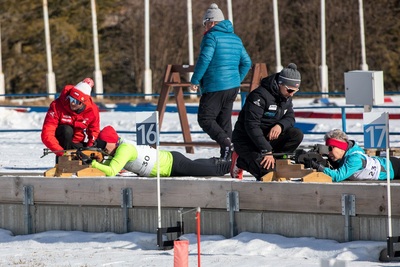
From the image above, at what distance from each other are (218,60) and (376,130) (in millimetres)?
3587

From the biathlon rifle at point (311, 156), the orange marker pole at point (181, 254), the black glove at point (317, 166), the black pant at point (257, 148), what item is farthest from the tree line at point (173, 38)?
the orange marker pole at point (181, 254)

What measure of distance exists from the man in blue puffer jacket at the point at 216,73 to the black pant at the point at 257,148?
4.85 ft

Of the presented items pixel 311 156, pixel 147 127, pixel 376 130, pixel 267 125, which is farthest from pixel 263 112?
pixel 376 130

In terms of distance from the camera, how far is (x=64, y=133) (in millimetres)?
13195

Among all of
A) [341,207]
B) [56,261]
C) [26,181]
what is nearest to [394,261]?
[341,207]

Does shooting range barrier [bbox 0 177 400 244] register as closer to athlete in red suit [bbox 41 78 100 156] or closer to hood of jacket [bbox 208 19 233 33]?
athlete in red suit [bbox 41 78 100 156]

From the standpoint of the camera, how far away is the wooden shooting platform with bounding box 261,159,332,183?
35.7ft

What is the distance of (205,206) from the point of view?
1122 centimetres

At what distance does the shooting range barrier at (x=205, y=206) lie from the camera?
10273 mm

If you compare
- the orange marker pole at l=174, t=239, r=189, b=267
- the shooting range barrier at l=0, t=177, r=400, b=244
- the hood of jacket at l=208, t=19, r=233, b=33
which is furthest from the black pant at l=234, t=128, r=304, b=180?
the orange marker pole at l=174, t=239, r=189, b=267

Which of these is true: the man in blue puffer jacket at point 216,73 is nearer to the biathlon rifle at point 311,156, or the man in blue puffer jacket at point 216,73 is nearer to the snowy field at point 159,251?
the biathlon rifle at point 311,156

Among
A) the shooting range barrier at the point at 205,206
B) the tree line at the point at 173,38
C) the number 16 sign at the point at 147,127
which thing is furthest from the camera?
the tree line at the point at 173,38

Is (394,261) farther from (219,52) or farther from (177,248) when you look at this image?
(219,52)

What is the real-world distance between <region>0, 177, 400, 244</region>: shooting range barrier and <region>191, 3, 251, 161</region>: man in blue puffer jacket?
178 centimetres
